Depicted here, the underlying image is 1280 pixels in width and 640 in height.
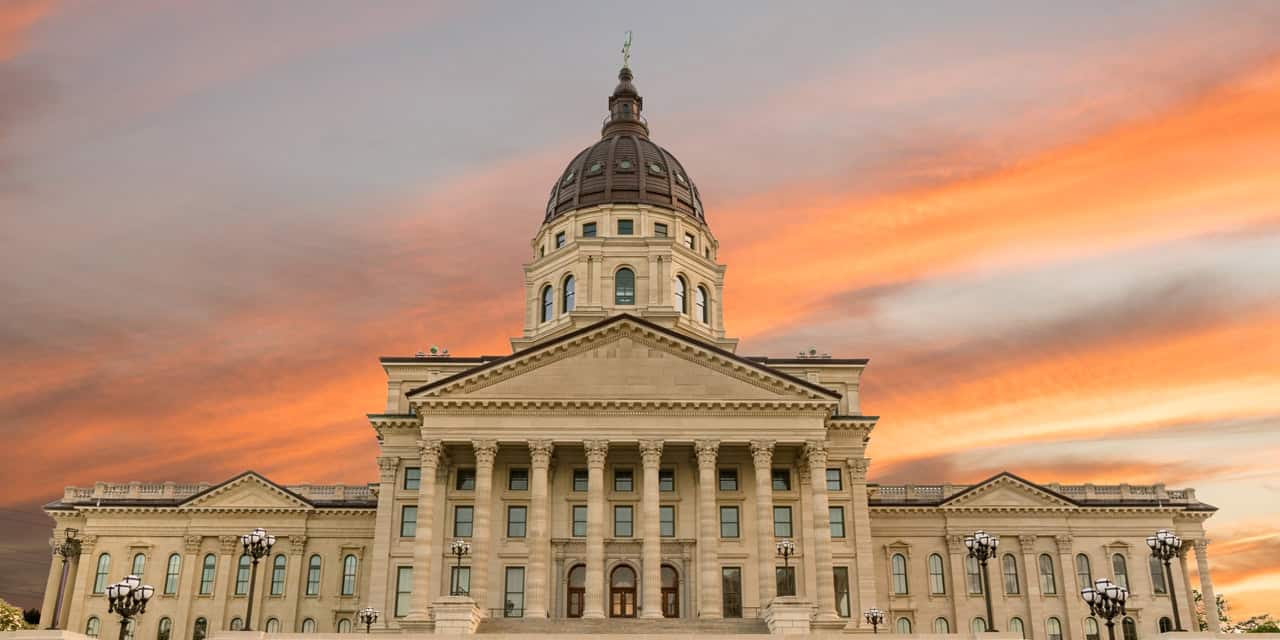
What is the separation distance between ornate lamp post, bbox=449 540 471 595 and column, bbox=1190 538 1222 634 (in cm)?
4401

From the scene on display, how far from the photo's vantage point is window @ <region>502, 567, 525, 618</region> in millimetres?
50250

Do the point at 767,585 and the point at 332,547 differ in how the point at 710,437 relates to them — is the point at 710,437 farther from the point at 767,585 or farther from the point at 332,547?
the point at 332,547

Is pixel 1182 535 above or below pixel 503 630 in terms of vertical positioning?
above

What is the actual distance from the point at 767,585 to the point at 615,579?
8.17 meters

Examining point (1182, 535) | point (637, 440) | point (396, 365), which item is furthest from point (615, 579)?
point (1182, 535)

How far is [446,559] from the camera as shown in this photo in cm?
5119

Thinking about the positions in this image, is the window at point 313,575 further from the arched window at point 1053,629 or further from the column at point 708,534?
the arched window at point 1053,629

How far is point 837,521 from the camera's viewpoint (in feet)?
180

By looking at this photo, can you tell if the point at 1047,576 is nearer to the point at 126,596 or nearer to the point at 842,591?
the point at 842,591

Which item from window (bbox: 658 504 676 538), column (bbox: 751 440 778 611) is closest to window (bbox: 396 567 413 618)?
window (bbox: 658 504 676 538)

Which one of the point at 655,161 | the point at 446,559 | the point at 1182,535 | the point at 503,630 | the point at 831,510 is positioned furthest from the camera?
the point at 655,161

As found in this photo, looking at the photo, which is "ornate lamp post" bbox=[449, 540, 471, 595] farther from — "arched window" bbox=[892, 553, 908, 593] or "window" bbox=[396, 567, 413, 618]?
"arched window" bbox=[892, 553, 908, 593]

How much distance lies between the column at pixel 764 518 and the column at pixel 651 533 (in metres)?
4.73

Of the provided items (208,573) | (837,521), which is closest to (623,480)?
(837,521)
